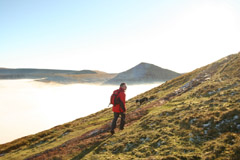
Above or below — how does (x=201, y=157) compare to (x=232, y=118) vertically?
below

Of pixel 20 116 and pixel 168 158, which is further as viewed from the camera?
pixel 20 116

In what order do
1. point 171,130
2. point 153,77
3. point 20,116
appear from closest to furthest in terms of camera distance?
point 171,130 < point 20,116 < point 153,77

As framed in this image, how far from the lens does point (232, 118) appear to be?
28.5 ft

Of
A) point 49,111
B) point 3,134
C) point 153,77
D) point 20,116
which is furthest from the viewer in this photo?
point 153,77

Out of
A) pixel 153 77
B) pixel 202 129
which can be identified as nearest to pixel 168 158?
pixel 202 129

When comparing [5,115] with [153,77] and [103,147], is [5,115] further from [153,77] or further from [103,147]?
[153,77]

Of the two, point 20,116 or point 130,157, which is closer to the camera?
point 130,157

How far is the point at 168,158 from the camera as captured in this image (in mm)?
7379

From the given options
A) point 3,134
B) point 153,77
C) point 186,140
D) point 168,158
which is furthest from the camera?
point 153,77

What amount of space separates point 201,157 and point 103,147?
6444mm

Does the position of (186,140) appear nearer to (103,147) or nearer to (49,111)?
(103,147)

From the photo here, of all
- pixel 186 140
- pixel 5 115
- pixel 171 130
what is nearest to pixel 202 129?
pixel 186 140

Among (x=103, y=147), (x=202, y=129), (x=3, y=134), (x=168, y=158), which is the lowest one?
(x=3, y=134)

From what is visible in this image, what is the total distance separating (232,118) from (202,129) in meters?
1.68
